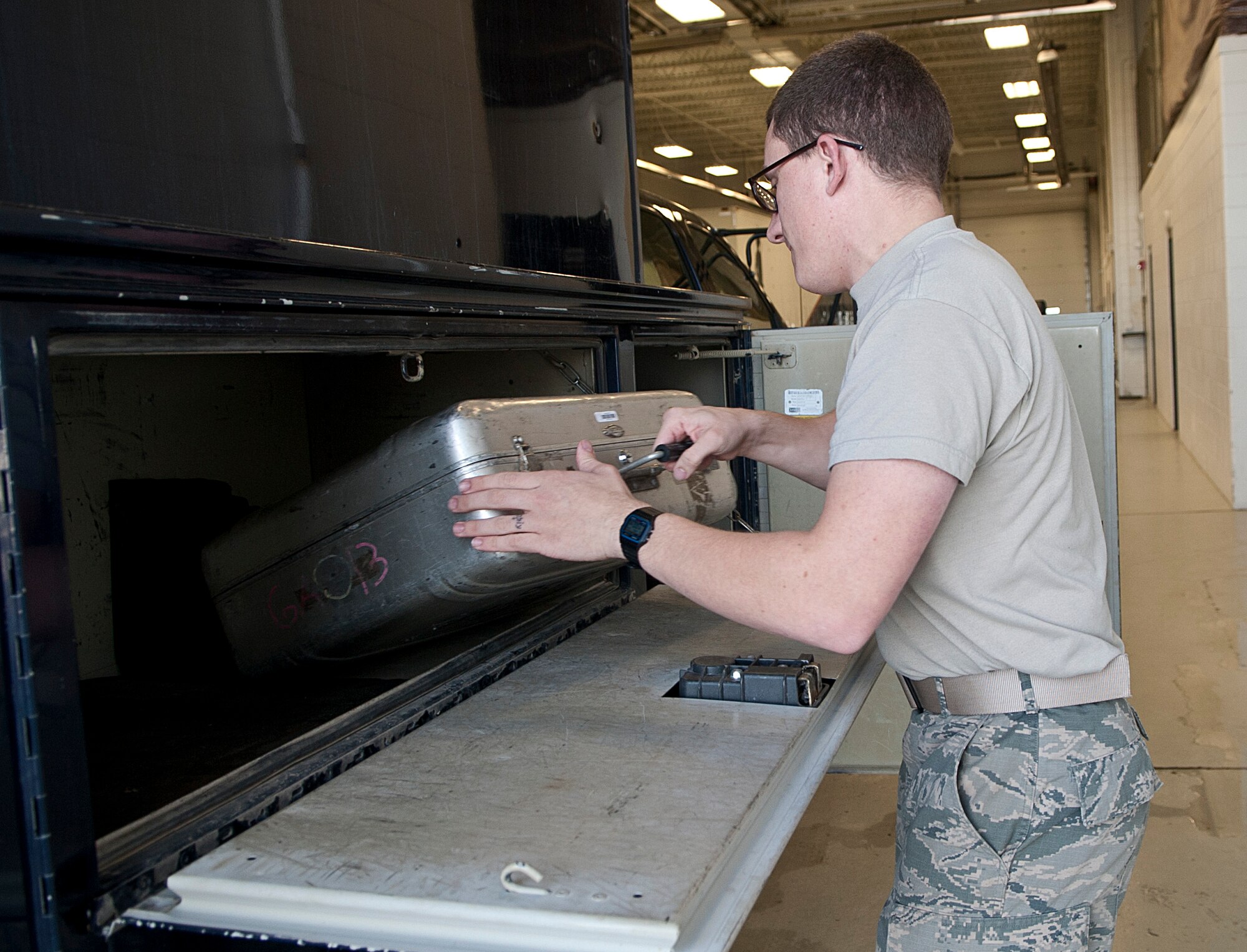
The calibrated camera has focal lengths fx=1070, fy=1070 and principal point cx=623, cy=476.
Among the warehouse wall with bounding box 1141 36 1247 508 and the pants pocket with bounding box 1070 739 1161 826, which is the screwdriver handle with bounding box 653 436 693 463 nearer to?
the pants pocket with bounding box 1070 739 1161 826

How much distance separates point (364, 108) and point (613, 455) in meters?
0.68

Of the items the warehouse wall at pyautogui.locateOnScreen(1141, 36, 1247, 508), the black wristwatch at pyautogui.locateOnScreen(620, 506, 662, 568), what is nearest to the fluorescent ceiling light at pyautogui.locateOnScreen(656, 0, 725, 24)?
the warehouse wall at pyautogui.locateOnScreen(1141, 36, 1247, 508)

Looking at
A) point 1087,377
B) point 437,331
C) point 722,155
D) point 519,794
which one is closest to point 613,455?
point 437,331

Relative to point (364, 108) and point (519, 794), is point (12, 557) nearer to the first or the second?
point (519, 794)

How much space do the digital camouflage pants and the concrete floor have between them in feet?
4.43

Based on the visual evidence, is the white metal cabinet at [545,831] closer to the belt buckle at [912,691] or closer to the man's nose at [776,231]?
the belt buckle at [912,691]

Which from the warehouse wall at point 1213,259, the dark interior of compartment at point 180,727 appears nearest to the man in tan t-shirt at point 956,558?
the dark interior of compartment at point 180,727

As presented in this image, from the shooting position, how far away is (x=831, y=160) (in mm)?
1486

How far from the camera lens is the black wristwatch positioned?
55.7 inches

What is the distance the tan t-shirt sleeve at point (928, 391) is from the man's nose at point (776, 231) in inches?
16.6

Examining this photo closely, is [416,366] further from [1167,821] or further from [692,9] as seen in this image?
[692,9]

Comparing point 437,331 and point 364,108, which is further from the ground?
point 364,108

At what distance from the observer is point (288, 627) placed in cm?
186

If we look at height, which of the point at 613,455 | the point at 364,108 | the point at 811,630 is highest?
the point at 364,108
